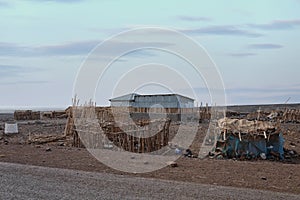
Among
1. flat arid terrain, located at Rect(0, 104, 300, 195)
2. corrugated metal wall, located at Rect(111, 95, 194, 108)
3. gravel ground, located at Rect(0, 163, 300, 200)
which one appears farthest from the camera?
corrugated metal wall, located at Rect(111, 95, 194, 108)

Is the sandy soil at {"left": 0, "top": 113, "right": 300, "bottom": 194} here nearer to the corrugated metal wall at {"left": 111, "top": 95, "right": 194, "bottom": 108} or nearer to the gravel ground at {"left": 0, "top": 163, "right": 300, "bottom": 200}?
the gravel ground at {"left": 0, "top": 163, "right": 300, "bottom": 200}

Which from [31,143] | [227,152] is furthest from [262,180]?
[31,143]

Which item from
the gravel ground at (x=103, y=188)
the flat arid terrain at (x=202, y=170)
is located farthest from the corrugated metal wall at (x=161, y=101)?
the gravel ground at (x=103, y=188)

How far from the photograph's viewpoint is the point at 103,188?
511 inches

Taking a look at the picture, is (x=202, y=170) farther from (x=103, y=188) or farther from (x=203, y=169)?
(x=103, y=188)

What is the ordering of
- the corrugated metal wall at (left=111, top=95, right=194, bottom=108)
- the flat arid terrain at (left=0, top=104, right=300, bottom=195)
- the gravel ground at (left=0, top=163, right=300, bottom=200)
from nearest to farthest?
1. the gravel ground at (left=0, top=163, right=300, bottom=200)
2. the flat arid terrain at (left=0, top=104, right=300, bottom=195)
3. the corrugated metal wall at (left=111, top=95, right=194, bottom=108)

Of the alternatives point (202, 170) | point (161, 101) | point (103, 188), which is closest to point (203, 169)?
point (202, 170)

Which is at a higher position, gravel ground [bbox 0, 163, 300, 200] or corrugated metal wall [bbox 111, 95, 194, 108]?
corrugated metal wall [bbox 111, 95, 194, 108]

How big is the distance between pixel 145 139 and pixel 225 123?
152 inches

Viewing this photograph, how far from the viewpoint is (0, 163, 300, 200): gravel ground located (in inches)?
469

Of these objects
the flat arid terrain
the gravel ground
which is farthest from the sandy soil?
the gravel ground

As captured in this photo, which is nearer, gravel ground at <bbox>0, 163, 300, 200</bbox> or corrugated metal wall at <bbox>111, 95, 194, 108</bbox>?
gravel ground at <bbox>0, 163, 300, 200</bbox>

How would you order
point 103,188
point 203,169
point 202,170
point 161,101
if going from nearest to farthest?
point 103,188 < point 202,170 < point 203,169 < point 161,101

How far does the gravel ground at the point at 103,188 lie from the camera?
11914mm
